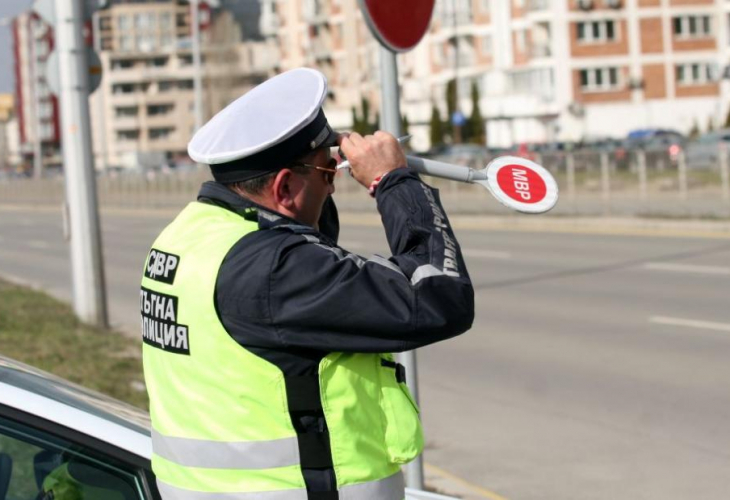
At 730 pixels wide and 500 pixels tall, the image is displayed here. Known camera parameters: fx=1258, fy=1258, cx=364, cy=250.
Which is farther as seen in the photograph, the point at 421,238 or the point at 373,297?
the point at 421,238

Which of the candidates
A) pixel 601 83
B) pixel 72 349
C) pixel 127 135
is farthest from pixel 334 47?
pixel 72 349

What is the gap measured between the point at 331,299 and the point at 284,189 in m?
0.31

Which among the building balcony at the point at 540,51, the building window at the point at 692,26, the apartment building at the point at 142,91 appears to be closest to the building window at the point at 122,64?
the apartment building at the point at 142,91

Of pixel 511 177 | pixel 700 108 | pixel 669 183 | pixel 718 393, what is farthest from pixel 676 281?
pixel 700 108

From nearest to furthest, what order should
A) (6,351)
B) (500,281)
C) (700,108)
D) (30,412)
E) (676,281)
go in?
(30,412)
(6,351)
(676,281)
(500,281)
(700,108)

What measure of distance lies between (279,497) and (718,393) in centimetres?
645

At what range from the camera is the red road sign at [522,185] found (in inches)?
105

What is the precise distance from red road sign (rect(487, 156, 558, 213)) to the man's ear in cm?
45

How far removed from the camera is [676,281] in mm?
14500

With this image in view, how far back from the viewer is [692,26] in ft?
245

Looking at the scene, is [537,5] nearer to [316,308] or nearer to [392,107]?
[392,107]

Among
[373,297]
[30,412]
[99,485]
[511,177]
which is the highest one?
Result: [511,177]

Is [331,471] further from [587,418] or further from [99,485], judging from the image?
[587,418]

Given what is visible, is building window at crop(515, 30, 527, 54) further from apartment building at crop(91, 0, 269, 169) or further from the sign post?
the sign post
